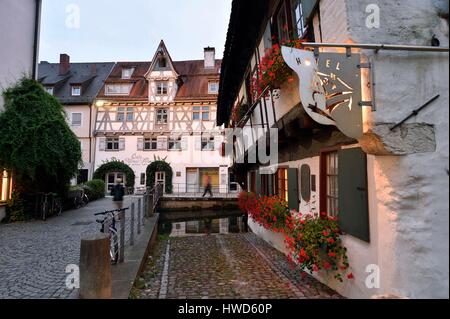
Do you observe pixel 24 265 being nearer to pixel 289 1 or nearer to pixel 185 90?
pixel 289 1

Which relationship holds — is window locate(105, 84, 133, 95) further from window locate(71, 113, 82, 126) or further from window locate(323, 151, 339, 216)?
window locate(323, 151, 339, 216)

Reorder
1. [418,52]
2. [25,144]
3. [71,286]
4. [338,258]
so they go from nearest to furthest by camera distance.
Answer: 1. [418,52]
2. [338,258]
3. [71,286]
4. [25,144]

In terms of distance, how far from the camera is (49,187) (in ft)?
41.4

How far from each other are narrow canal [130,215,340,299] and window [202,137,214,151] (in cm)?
1815

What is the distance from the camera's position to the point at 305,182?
561 centimetres

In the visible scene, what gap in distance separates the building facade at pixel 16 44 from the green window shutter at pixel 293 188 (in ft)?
32.4

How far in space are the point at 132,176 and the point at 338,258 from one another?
2402cm

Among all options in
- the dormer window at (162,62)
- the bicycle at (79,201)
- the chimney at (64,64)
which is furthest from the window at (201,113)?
the chimney at (64,64)

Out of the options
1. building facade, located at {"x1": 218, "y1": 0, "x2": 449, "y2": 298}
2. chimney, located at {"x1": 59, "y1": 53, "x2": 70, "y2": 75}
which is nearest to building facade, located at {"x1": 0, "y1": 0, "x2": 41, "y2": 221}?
building facade, located at {"x1": 218, "y1": 0, "x2": 449, "y2": 298}

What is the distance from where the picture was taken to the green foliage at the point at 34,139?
10.4m

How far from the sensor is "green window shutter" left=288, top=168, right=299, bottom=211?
603cm

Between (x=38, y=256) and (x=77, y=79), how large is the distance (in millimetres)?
28422

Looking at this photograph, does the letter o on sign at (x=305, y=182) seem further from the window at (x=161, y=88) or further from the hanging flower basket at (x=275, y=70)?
the window at (x=161, y=88)

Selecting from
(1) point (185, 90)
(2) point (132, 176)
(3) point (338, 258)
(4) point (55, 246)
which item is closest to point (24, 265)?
(4) point (55, 246)
